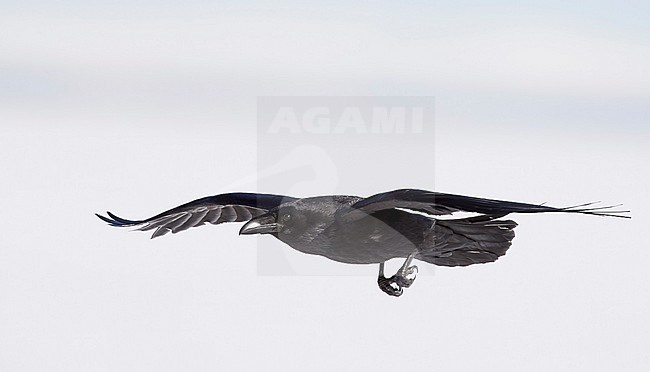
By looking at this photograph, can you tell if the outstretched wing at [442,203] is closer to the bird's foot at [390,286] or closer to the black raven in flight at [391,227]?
the black raven in flight at [391,227]

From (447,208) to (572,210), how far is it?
607 mm

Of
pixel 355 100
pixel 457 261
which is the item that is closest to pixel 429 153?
pixel 355 100

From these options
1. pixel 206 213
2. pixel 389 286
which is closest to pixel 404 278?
pixel 389 286

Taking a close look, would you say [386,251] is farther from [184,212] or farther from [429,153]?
[429,153]

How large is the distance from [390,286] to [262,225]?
2.28ft

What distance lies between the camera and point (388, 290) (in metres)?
4.79

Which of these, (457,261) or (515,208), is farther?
(457,261)

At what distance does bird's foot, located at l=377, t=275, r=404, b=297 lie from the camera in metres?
4.75

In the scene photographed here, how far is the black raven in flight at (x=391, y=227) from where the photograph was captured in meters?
4.18

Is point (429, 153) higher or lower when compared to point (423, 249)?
higher
